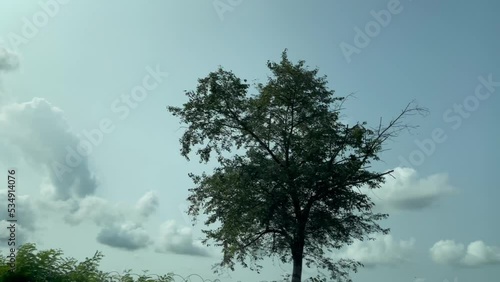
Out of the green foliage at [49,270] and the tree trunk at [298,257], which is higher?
the tree trunk at [298,257]

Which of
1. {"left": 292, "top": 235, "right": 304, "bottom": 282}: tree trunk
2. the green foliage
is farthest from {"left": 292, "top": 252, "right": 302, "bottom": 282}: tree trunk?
the green foliage

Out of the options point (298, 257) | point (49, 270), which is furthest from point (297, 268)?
point (49, 270)

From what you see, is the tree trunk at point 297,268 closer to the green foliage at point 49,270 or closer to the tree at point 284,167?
the tree at point 284,167

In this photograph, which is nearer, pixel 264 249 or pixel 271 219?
pixel 271 219

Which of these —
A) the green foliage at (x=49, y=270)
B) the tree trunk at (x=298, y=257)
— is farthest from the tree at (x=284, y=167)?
the green foliage at (x=49, y=270)

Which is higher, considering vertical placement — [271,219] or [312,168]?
[312,168]

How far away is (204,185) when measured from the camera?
3350 cm

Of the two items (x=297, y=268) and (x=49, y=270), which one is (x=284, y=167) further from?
(x=49, y=270)

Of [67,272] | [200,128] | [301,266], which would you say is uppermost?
[200,128]

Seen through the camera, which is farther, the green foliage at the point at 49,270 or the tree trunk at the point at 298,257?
the tree trunk at the point at 298,257

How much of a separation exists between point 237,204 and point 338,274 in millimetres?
8492

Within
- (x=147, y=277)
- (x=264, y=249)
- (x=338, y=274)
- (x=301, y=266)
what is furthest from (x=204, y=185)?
(x=147, y=277)

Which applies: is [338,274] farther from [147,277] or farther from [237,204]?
[147,277]

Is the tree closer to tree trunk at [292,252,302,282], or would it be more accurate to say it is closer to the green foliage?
tree trunk at [292,252,302,282]
